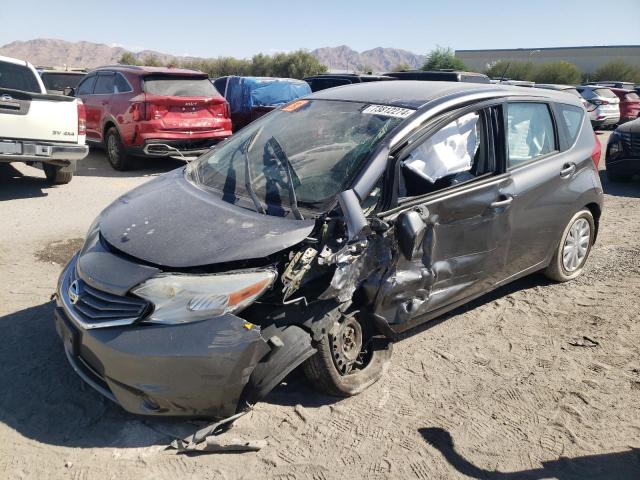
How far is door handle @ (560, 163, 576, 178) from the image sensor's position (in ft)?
14.8

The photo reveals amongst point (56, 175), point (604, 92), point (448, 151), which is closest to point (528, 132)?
point (448, 151)

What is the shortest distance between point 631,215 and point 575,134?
3.52m

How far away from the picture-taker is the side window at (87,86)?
1075cm

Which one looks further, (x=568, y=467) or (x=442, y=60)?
(x=442, y=60)

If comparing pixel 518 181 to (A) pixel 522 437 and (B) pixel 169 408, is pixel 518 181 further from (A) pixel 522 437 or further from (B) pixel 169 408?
(B) pixel 169 408

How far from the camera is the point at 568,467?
276 centimetres

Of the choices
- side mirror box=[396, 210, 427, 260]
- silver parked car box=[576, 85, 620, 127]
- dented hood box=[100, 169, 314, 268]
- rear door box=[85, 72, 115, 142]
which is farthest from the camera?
silver parked car box=[576, 85, 620, 127]

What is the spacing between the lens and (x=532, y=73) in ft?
173

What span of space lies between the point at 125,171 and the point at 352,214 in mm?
7940

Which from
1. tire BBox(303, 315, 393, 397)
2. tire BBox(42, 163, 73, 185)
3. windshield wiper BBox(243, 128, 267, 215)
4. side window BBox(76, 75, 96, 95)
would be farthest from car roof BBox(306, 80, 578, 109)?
side window BBox(76, 75, 96, 95)

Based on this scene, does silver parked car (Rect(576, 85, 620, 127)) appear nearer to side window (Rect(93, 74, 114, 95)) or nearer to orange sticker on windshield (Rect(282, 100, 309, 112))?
side window (Rect(93, 74, 114, 95))

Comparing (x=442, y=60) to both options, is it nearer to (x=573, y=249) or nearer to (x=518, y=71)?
(x=518, y=71)

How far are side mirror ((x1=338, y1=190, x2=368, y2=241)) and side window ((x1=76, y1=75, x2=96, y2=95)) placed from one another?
9440 millimetres

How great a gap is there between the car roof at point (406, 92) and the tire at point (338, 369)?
1.55 meters
